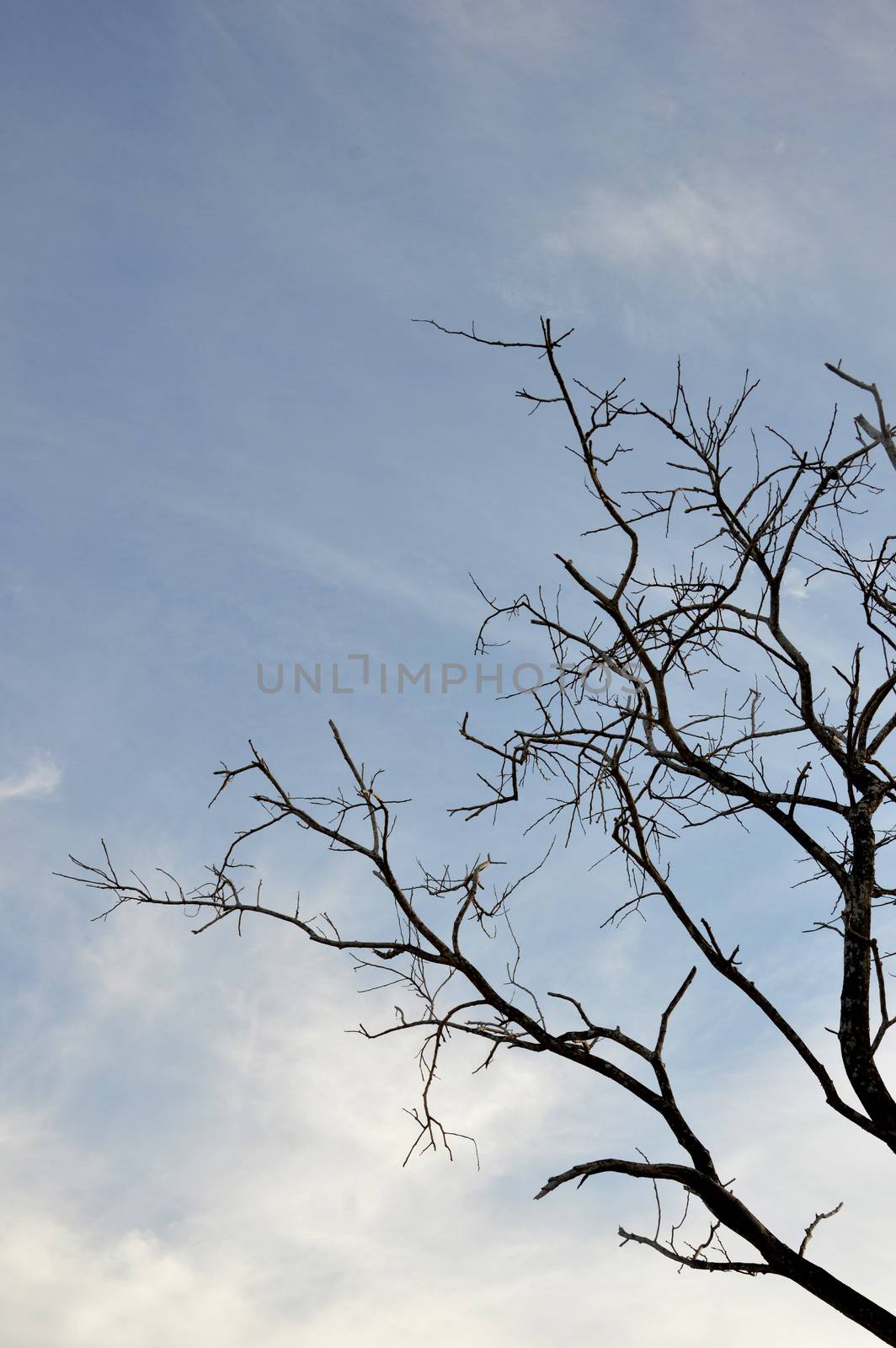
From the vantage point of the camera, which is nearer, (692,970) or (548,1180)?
(548,1180)

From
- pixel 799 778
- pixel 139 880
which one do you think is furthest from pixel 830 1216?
pixel 139 880

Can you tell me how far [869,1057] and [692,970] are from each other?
0.88 metres

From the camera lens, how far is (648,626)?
614 centimetres

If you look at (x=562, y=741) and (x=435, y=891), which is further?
(x=562, y=741)

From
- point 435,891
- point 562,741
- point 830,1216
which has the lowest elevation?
point 830,1216

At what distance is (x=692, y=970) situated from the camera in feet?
18.1

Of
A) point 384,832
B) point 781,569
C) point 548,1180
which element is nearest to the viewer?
point 548,1180

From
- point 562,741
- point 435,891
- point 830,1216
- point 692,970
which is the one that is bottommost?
point 830,1216

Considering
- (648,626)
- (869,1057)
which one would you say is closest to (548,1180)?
(869,1057)

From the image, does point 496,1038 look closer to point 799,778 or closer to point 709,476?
point 799,778

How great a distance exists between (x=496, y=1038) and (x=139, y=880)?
75.4 inches

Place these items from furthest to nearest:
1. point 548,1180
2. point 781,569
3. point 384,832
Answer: point 781,569 < point 384,832 < point 548,1180

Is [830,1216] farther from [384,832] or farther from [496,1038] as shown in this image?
[384,832]

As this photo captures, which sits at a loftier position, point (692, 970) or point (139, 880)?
point (139, 880)
